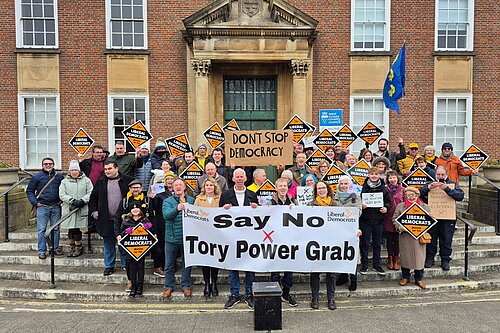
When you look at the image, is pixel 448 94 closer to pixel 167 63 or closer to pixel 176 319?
pixel 167 63

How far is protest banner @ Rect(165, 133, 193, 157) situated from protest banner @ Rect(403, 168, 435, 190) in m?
5.20

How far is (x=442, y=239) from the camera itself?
7738mm

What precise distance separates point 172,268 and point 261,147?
9.72ft

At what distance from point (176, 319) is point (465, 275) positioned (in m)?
5.56

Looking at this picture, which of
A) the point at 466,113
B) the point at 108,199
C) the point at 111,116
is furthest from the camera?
the point at 466,113

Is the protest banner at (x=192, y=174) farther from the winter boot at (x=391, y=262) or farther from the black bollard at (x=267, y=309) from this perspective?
the winter boot at (x=391, y=262)

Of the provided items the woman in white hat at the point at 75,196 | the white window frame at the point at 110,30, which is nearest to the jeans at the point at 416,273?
the woman in white hat at the point at 75,196

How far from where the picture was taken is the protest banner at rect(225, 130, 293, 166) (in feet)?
26.5

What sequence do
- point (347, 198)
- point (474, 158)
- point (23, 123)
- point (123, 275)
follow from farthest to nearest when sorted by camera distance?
point (23, 123) < point (474, 158) < point (123, 275) < point (347, 198)

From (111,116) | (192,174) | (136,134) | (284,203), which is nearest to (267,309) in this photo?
(284,203)

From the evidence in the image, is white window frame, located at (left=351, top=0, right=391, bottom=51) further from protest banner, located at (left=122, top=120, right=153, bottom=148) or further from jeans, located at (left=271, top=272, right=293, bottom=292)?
jeans, located at (left=271, top=272, right=293, bottom=292)

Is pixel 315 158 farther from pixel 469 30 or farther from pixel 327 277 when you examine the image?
pixel 469 30

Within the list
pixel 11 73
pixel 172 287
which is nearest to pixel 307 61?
pixel 172 287

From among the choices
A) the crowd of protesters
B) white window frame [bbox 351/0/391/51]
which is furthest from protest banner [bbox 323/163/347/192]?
white window frame [bbox 351/0/391/51]
